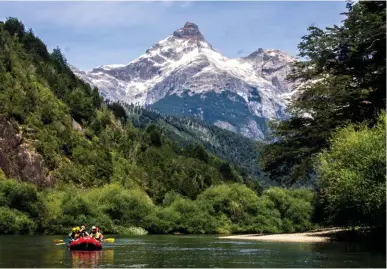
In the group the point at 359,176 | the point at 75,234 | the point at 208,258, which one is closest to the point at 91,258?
the point at 208,258

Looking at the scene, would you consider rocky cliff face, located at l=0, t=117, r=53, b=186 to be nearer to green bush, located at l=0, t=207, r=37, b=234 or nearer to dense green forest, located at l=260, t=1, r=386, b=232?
green bush, located at l=0, t=207, r=37, b=234

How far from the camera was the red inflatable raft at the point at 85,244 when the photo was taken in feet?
221

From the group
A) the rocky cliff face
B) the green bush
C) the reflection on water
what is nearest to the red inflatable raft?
the reflection on water

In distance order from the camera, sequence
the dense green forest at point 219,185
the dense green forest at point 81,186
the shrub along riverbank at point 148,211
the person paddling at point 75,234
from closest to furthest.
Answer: the dense green forest at point 219,185 < the person paddling at point 75,234 < the shrub along riverbank at point 148,211 < the dense green forest at point 81,186

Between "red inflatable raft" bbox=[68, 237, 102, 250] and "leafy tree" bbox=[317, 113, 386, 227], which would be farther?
"red inflatable raft" bbox=[68, 237, 102, 250]

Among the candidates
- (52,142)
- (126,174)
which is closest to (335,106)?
(52,142)

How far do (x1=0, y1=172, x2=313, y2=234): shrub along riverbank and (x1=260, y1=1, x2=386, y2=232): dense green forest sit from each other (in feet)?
146

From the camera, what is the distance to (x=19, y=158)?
14700 centimetres

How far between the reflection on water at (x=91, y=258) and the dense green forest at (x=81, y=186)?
54086 mm

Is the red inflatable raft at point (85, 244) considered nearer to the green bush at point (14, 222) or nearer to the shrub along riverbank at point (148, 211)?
the green bush at point (14, 222)

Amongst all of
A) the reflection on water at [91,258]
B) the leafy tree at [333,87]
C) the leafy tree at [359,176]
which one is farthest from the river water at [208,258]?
the leafy tree at [333,87]

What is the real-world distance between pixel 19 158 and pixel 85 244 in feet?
278

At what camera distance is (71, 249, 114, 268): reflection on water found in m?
52.3

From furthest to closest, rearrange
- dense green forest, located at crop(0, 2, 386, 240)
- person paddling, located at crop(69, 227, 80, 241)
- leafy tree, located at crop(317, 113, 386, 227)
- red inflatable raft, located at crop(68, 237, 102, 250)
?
person paddling, located at crop(69, 227, 80, 241)
red inflatable raft, located at crop(68, 237, 102, 250)
dense green forest, located at crop(0, 2, 386, 240)
leafy tree, located at crop(317, 113, 386, 227)
